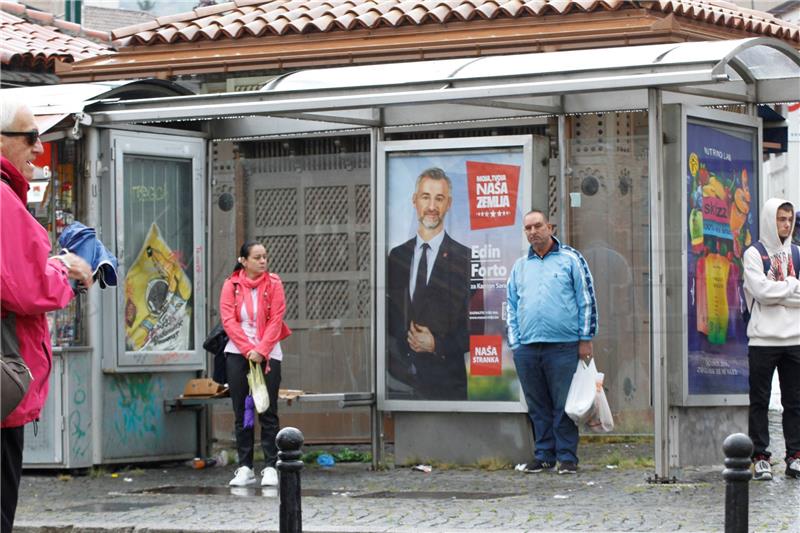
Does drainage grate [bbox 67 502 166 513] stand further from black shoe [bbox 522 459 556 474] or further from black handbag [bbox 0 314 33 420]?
black handbag [bbox 0 314 33 420]

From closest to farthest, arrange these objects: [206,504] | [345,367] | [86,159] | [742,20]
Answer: [206,504] < [86,159] < [345,367] < [742,20]

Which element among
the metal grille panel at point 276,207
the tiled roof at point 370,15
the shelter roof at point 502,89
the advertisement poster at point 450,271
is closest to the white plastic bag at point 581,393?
the advertisement poster at point 450,271

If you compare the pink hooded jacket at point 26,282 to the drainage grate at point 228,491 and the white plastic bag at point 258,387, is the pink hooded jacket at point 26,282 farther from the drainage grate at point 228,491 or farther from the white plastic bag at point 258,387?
the white plastic bag at point 258,387

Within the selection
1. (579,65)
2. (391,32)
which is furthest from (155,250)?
(579,65)

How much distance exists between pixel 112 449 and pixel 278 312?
1.93 m

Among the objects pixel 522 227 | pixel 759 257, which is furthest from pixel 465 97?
pixel 759 257

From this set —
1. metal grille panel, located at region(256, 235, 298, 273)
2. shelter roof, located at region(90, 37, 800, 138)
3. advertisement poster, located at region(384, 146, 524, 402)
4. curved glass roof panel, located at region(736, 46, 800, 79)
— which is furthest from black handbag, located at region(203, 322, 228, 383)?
curved glass roof panel, located at region(736, 46, 800, 79)

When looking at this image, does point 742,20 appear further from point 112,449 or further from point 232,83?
point 112,449

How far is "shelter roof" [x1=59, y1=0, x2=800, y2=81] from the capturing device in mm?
13484

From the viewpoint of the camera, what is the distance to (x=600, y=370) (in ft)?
40.4

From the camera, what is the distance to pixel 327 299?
13.5 m

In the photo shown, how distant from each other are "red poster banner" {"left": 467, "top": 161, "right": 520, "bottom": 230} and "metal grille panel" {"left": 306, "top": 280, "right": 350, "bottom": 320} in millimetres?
1804

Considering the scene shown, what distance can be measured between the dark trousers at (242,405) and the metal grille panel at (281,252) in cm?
209

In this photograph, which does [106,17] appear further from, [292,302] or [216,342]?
[216,342]
